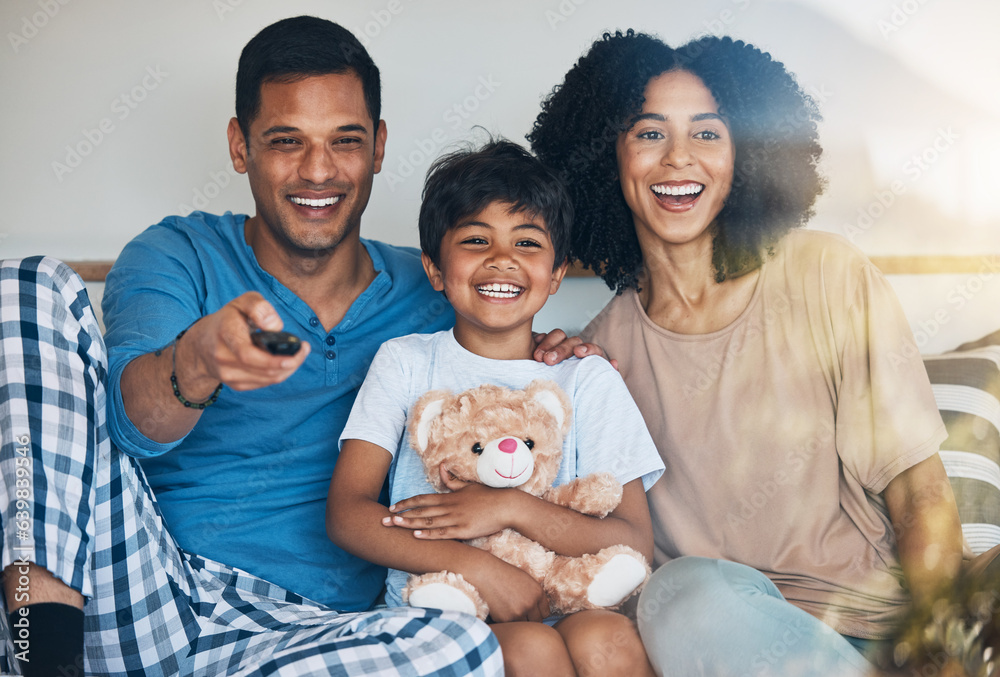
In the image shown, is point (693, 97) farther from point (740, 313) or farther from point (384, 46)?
point (384, 46)

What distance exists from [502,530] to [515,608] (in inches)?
4.1

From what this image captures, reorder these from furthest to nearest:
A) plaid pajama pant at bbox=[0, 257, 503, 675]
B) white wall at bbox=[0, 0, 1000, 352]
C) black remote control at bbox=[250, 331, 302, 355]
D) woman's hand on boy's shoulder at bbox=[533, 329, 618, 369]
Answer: white wall at bbox=[0, 0, 1000, 352]
woman's hand on boy's shoulder at bbox=[533, 329, 618, 369]
plaid pajama pant at bbox=[0, 257, 503, 675]
black remote control at bbox=[250, 331, 302, 355]

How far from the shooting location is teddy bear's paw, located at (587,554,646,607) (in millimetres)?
1056

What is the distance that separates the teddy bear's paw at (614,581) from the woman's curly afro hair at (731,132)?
22.0 inches

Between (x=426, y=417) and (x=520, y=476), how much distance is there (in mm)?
159

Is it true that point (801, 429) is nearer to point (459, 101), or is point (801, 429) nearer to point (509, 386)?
point (509, 386)

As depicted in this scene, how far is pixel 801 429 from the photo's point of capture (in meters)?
1.27

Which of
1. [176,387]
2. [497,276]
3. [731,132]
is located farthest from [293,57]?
[731,132]

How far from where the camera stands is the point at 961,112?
1.88m

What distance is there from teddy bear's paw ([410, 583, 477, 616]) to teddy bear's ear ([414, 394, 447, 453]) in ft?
0.62

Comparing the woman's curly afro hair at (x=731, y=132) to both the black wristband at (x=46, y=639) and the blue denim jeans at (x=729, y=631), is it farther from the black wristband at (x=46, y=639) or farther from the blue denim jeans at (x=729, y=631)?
the black wristband at (x=46, y=639)

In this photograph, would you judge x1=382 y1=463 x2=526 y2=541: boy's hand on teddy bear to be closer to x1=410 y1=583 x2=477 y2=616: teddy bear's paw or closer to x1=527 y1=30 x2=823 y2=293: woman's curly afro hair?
x1=410 y1=583 x2=477 y2=616: teddy bear's paw

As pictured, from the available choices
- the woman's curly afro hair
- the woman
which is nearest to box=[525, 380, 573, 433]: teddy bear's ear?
the woman

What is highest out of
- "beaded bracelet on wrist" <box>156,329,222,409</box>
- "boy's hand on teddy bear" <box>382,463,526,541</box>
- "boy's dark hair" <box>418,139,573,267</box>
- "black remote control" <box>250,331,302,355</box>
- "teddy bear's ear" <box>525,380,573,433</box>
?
"boy's dark hair" <box>418,139,573,267</box>
